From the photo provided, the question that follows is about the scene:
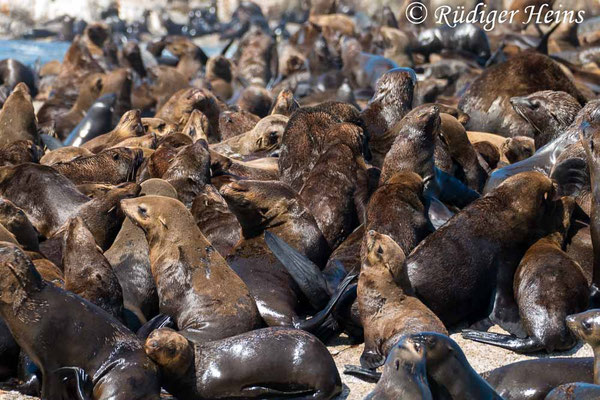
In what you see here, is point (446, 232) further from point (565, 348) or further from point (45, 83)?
point (45, 83)

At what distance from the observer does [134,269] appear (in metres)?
6.40

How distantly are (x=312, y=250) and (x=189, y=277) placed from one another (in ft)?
3.64

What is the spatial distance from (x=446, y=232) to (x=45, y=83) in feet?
46.8

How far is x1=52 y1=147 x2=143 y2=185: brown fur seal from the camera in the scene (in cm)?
862

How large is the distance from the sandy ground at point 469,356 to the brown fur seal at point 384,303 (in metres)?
0.15

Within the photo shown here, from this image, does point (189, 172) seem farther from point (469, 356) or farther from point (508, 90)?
point (508, 90)

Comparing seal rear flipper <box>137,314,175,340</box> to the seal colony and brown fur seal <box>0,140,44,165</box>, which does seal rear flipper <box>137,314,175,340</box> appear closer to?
the seal colony

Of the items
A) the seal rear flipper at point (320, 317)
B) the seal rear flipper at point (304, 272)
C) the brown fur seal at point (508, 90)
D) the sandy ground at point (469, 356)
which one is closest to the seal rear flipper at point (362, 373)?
the sandy ground at point (469, 356)

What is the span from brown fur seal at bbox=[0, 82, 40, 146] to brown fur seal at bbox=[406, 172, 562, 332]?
18.3ft

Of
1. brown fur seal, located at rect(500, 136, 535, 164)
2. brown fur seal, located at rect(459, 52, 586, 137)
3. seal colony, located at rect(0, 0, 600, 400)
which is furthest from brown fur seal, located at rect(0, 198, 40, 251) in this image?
brown fur seal, located at rect(459, 52, 586, 137)

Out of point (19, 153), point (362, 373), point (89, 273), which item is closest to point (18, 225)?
point (89, 273)

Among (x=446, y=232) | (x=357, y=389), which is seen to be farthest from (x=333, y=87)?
(x=357, y=389)

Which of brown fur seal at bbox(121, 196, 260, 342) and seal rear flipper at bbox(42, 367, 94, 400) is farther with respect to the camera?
brown fur seal at bbox(121, 196, 260, 342)

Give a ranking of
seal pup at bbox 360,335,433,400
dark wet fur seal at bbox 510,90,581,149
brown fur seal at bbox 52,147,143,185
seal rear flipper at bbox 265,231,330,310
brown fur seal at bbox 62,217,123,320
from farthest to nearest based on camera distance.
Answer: dark wet fur seal at bbox 510,90,581,149
brown fur seal at bbox 52,147,143,185
seal rear flipper at bbox 265,231,330,310
brown fur seal at bbox 62,217,123,320
seal pup at bbox 360,335,433,400
